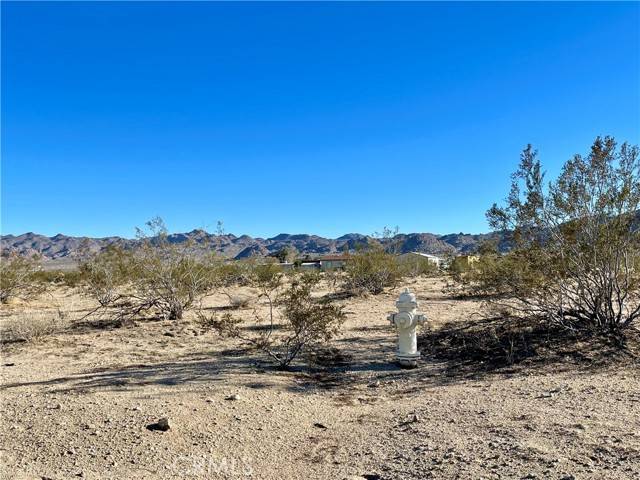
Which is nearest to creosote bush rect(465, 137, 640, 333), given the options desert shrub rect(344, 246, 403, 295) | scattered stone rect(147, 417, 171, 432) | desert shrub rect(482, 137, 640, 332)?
desert shrub rect(482, 137, 640, 332)

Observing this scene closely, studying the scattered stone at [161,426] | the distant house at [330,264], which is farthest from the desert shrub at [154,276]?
the scattered stone at [161,426]

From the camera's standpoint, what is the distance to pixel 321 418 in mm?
5246

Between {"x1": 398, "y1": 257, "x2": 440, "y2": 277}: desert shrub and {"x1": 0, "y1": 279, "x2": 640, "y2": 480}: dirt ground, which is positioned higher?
{"x1": 398, "y1": 257, "x2": 440, "y2": 277}: desert shrub

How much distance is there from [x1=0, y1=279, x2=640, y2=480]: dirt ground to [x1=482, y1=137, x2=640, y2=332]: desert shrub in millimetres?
1360

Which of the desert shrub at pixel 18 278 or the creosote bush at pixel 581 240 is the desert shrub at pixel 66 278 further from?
the creosote bush at pixel 581 240

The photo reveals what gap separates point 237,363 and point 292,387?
1.75 m

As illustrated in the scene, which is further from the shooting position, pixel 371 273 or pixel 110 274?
pixel 371 273

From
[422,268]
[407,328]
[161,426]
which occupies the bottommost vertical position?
[161,426]

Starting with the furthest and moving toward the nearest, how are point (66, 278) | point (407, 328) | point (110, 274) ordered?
point (66, 278) → point (110, 274) → point (407, 328)

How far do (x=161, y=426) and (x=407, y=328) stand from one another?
4.03 meters

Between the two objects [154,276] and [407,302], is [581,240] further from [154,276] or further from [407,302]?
[154,276]

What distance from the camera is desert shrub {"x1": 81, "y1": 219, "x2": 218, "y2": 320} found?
1338cm

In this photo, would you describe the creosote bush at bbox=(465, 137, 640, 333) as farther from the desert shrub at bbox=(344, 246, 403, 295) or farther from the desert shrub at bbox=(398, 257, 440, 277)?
the desert shrub at bbox=(398, 257, 440, 277)

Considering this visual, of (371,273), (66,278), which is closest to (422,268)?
(371,273)
